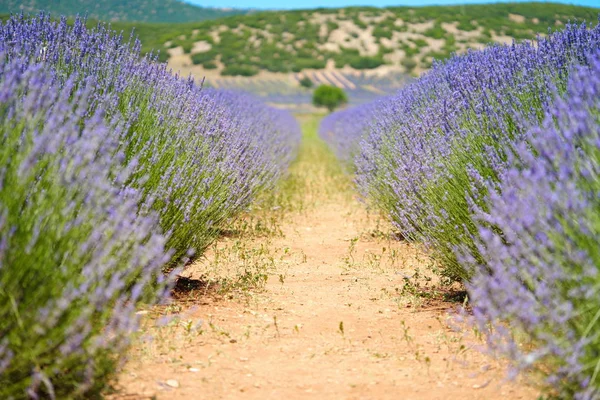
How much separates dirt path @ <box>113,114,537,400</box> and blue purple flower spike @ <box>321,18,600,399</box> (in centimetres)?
25

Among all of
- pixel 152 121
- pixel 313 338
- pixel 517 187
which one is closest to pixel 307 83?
pixel 152 121

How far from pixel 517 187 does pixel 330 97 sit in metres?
33.2

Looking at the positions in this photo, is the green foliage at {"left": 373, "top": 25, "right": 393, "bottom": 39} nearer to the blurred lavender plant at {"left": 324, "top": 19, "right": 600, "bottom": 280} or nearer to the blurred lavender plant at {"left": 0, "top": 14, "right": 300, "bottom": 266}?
the blurred lavender plant at {"left": 324, "top": 19, "right": 600, "bottom": 280}

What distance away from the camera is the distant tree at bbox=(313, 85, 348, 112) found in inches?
1409

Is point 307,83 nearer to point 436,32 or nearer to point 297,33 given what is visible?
point 297,33

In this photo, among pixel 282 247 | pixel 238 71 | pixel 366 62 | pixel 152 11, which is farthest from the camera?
pixel 152 11

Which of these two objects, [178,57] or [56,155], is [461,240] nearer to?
[56,155]

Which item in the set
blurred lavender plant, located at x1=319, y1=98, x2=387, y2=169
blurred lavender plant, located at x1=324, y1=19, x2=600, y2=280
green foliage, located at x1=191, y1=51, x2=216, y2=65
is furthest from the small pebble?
green foliage, located at x1=191, y1=51, x2=216, y2=65

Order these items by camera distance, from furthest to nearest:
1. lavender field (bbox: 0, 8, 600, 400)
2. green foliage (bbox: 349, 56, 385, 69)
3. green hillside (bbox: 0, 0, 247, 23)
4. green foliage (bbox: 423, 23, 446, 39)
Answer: green foliage (bbox: 423, 23, 446, 39), green foliage (bbox: 349, 56, 385, 69), green hillside (bbox: 0, 0, 247, 23), lavender field (bbox: 0, 8, 600, 400)

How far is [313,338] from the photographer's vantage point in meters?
3.37

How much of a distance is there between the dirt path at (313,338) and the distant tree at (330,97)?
30.7 meters

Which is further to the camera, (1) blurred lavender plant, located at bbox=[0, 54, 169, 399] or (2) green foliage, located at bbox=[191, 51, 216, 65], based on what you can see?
(2) green foliage, located at bbox=[191, 51, 216, 65]

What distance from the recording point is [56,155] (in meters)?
2.66

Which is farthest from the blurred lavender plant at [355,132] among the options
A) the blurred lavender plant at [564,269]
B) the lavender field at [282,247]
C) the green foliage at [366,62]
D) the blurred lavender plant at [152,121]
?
the green foliage at [366,62]
